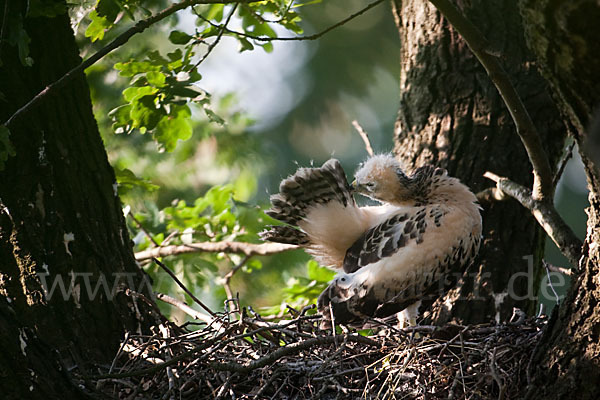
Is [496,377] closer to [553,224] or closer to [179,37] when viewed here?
[553,224]

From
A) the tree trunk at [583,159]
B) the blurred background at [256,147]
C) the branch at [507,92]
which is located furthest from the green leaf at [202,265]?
the tree trunk at [583,159]

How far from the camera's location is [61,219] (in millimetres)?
2930

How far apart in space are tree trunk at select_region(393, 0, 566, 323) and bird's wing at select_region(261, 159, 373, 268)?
1.91 feet

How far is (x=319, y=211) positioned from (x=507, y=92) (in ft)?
4.86

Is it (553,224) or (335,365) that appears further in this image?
(553,224)

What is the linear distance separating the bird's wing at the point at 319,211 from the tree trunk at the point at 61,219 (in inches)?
43.0

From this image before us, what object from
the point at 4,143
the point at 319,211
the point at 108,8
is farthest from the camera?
the point at 319,211

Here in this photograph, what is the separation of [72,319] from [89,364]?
21 centimetres

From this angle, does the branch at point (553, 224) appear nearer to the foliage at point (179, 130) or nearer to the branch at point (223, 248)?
the foliage at point (179, 130)

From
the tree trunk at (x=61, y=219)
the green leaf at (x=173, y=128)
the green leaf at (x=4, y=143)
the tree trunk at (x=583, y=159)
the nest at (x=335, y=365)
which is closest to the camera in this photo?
the tree trunk at (x=583, y=159)

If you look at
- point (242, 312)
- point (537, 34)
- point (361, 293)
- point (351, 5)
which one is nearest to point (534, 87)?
point (361, 293)

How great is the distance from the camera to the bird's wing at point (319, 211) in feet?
13.1

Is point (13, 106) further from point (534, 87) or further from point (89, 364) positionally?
point (534, 87)

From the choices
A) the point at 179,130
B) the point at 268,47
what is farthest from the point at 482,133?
the point at 179,130
